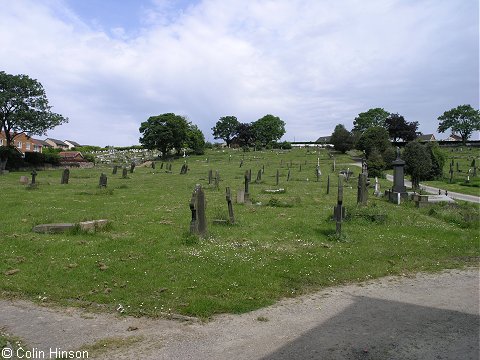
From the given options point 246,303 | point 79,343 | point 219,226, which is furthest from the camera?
point 219,226

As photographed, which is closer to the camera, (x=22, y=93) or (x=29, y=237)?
(x=29, y=237)

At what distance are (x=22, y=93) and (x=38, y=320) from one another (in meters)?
50.7

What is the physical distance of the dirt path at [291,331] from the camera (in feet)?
17.2

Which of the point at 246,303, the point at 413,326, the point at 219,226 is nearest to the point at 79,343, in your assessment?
the point at 246,303

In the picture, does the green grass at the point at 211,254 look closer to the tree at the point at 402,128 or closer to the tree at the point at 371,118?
the tree at the point at 402,128

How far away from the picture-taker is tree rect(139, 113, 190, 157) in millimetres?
73375

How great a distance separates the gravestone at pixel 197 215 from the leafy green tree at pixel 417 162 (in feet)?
72.3

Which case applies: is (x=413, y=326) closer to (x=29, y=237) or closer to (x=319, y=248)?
(x=319, y=248)

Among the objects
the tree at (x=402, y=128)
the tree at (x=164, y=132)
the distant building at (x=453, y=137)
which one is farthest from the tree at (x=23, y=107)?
the distant building at (x=453, y=137)

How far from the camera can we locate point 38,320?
620 centimetres

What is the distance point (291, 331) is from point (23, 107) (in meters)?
52.7

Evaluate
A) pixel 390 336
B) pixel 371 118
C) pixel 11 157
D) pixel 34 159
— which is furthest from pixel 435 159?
pixel 371 118

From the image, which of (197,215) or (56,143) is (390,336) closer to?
(197,215)

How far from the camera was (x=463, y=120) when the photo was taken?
10656 cm
